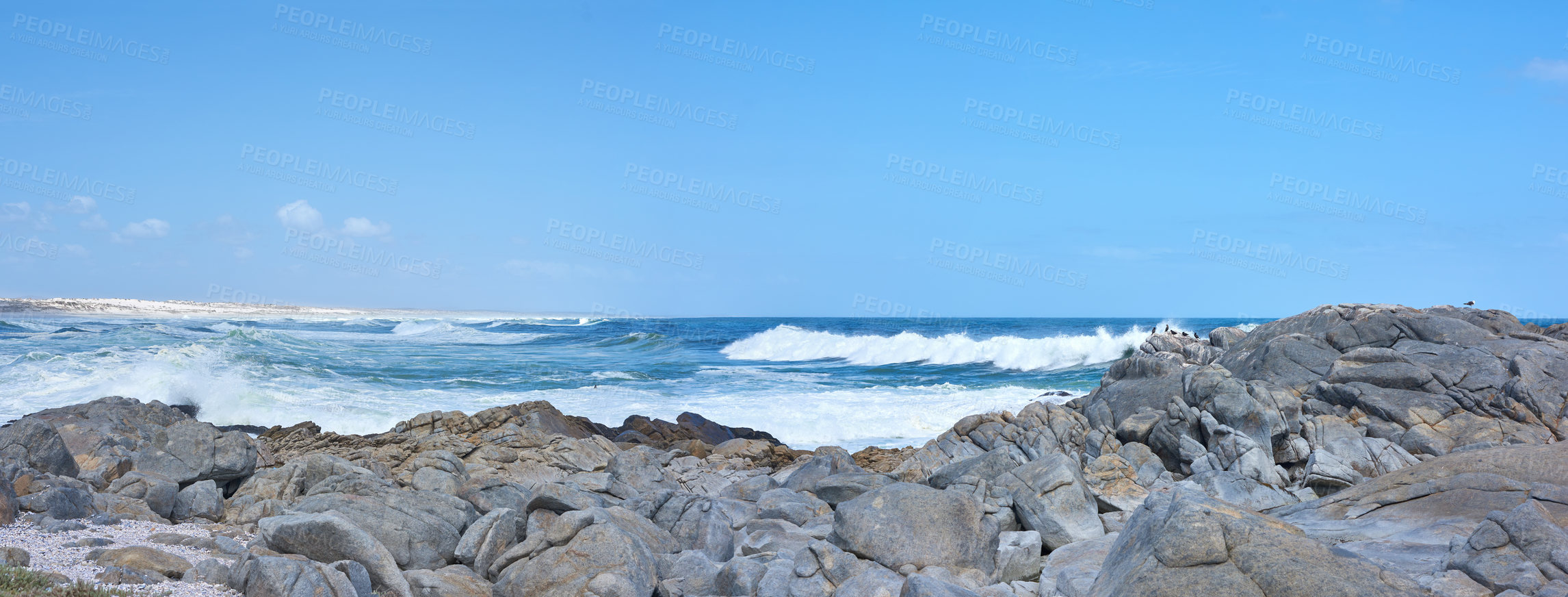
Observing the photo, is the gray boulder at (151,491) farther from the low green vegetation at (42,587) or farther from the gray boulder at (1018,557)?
the gray boulder at (1018,557)

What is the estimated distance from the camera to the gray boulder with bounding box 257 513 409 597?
248 inches

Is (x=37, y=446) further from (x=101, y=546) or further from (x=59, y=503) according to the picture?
(x=101, y=546)

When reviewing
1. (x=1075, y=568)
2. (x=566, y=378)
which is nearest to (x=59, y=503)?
(x=1075, y=568)

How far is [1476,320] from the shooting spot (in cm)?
1608

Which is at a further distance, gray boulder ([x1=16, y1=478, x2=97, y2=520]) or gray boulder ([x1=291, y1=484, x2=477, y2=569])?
gray boulder ([x1=291, y1=484, x2=477, y2=569])

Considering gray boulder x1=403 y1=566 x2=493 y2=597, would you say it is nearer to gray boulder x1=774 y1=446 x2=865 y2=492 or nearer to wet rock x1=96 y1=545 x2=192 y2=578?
wet rock x1=96 y1=545 x2=192 y2=578

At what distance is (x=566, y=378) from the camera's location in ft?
95.1

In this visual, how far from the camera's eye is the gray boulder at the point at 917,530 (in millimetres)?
7492

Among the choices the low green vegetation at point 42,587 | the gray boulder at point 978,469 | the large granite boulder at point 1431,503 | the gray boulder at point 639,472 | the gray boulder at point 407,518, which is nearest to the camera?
the low green vegetation at point 42,587

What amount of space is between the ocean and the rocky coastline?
544 cm

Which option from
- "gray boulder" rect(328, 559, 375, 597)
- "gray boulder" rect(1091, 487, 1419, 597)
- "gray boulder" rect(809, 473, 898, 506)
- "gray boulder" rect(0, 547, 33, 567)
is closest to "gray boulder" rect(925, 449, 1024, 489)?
"gray boulder" rect(809, 473, 898, 506)

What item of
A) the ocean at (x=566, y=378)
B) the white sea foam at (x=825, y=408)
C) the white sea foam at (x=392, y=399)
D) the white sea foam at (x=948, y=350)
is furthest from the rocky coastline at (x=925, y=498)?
the white sea foam at (x=948, y=350)

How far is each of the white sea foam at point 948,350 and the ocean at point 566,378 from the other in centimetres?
12

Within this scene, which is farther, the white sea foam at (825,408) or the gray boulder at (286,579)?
the white sea foam at (825,408)
